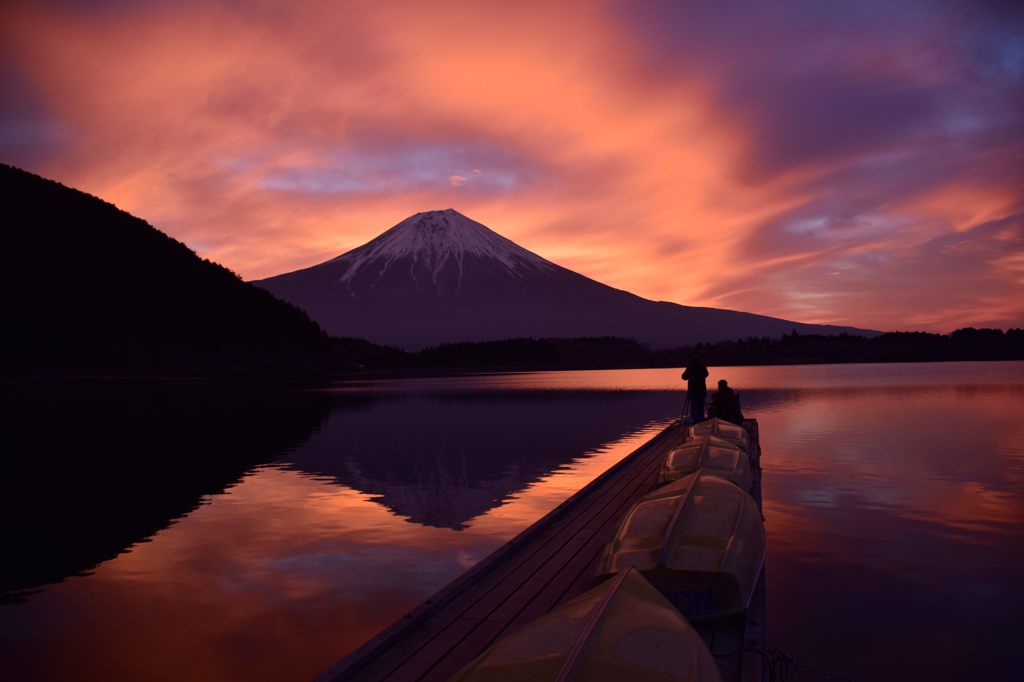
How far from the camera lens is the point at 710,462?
35.3ft

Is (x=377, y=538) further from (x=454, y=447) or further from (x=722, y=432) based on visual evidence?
(x=454, y=447)

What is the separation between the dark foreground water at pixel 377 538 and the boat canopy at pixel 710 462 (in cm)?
159

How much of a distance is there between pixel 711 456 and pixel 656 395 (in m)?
46.9

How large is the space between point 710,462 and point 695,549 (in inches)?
173

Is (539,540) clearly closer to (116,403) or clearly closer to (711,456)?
(711,456)

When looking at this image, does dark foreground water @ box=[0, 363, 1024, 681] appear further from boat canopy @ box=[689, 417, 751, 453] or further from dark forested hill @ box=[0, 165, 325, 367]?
dark forested hill @ box=[0, 165, 325, 367]

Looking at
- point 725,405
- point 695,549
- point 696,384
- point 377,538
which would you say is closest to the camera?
point 695,549

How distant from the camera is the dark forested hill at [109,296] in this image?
85062 mm

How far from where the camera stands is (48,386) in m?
73.8

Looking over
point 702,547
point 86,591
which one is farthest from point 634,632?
point 86,591

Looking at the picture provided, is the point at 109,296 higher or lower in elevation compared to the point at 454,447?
higher

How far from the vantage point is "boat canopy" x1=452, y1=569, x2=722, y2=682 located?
12.6 feet

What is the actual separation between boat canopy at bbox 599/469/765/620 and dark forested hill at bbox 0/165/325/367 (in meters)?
90.7

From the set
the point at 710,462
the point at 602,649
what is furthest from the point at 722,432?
the point at 602,649
